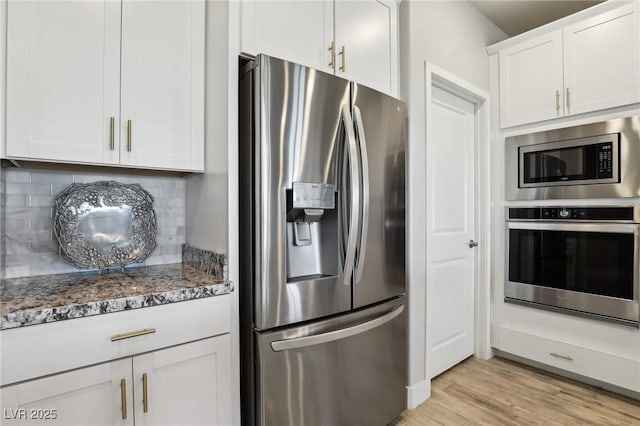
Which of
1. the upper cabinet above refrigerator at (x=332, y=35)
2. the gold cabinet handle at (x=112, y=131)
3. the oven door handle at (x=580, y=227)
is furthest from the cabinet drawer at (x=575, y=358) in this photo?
the gold cabinet handle at (x=112, y=131)

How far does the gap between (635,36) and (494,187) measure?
1.23 metres

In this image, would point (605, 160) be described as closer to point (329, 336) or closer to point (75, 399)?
point (329, 336)

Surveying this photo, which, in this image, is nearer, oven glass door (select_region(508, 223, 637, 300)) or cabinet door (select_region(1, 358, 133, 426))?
cabinet door (select_region(1, 358, 133, 426))

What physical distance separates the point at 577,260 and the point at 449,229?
2.82 ft

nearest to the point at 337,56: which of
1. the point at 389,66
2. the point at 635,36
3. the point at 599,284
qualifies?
the point at 389,66

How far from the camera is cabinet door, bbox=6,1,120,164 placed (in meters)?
1.16

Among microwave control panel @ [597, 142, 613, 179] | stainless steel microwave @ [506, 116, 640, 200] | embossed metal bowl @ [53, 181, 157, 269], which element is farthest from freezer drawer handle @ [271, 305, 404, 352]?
microwave control panel @ [597, 142, 613, 179]

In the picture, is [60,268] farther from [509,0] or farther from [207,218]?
[509,0]

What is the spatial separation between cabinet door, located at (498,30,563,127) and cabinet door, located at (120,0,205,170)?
2.33 m

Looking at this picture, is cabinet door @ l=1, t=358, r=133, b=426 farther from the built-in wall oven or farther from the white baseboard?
the built-in wall oven

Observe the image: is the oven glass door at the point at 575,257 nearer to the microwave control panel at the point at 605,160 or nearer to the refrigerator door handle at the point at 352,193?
the microwave control panel at the point at 605,160

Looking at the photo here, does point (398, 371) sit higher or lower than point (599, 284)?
lower

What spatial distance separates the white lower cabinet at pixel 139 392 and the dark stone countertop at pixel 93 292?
180 mm

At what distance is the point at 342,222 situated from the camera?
1513 millimetres
